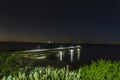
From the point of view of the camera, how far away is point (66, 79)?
403 inches

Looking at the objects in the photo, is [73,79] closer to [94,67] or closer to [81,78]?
[81,78]

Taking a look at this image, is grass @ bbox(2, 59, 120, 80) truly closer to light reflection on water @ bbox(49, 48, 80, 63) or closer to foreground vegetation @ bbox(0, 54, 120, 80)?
foreground vegetation @ bbox(0, 54, 120, 80)

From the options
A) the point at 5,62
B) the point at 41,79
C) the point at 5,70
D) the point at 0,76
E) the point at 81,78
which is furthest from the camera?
the point at 5,62

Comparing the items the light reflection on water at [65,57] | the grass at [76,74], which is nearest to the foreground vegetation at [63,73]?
the grass at [76,74]

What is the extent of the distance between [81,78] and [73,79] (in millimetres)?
853

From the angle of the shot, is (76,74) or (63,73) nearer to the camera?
(76,74)

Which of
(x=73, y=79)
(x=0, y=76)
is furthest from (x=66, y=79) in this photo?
(x=0, y=76)

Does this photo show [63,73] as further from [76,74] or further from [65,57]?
[65,57]

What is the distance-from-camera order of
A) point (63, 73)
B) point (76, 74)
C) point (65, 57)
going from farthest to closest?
point (65, 57), point (63, 73), point (76, 74)

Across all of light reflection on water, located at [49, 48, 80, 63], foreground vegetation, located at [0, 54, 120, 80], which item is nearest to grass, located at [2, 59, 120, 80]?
foreground vegetation, located at [0, 54, 120, 80]

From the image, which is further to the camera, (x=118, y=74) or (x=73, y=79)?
(x=118, y=74)

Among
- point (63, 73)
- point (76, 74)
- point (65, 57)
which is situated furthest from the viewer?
point (65, 57)

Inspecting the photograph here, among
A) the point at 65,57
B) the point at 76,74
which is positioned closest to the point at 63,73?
the point at 76,74

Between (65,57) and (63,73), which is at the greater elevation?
(63,73)
